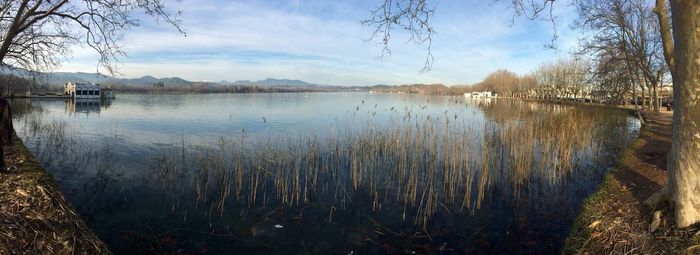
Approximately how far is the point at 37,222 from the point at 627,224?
808 centimetres

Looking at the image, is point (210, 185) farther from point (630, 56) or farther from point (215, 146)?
point (630, 56)

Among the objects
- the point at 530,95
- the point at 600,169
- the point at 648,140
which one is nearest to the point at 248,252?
the point at 600,169

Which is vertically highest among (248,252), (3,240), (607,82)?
(607,82)

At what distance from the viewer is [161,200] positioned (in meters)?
9.10

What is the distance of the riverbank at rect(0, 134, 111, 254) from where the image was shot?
4.45 metres

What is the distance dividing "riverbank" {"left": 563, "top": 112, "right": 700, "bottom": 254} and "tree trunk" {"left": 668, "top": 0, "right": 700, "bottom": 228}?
0.32 m

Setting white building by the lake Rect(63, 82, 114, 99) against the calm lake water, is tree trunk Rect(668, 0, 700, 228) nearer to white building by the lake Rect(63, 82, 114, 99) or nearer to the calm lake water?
the calm lake water

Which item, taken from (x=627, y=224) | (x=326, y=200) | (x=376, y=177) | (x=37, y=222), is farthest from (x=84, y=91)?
(x=627, y=224)

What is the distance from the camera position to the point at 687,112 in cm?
488

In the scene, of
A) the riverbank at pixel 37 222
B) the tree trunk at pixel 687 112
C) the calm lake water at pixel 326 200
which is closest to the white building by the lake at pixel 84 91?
the calm lake water at pixel 326 200

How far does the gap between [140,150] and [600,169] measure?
17.2 m

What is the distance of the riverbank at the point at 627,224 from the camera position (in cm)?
467

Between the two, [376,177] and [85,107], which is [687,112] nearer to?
[376,177]

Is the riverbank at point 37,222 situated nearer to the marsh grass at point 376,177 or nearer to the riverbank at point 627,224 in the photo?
the marsh grass at point 376,177
